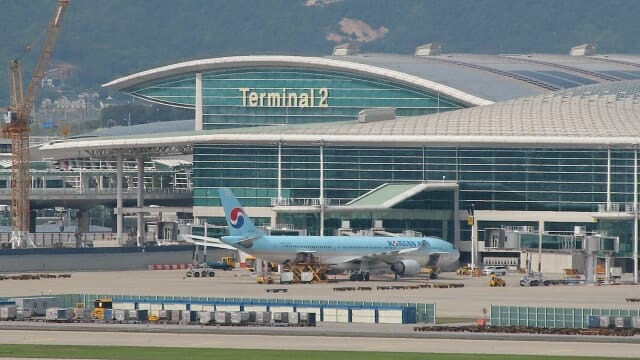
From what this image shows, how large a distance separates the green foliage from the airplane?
5593 centimetres

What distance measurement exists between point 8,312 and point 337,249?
162 ft

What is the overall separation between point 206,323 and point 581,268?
72422 mm

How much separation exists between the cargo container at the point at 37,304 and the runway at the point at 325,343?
9.40 metres

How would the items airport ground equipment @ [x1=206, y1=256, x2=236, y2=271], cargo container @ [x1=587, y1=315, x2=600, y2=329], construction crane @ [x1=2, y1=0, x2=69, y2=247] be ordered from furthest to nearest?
construction crane @ [x1=2, y1=0, x2=69, y2=247] < airport ground equipment @ [x1=206, y1=256, x2=236, y2=271] < cargo container @ [x1=587, y1=315, x2=600, y2=329]

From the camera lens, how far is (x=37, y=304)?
103812 millimetres

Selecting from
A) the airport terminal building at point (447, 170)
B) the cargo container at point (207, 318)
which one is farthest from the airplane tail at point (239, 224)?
the cargo container at point (207, 318)

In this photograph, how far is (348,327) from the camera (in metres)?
97.2

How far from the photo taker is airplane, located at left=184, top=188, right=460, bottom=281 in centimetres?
14188

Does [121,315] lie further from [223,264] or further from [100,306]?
[223,264]

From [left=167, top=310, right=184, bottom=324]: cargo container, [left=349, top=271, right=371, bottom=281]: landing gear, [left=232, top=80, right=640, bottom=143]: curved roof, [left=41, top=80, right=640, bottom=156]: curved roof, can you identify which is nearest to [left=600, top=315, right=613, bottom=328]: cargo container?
[left=167, top=310, right=184, bottom=324]: cargo container

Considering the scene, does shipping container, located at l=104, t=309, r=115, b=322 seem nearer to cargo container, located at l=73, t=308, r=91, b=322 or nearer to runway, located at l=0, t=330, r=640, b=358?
cargo container, located at l=73, t=308, r=91, b=322

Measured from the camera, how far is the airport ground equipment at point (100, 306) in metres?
101

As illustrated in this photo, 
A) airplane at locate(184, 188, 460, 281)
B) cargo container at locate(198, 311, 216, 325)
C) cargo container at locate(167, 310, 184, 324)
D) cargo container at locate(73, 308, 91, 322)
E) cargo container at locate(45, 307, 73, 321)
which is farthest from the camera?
airplane at locate(184, 188, 460, 281)

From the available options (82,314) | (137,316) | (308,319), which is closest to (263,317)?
(308,319)
